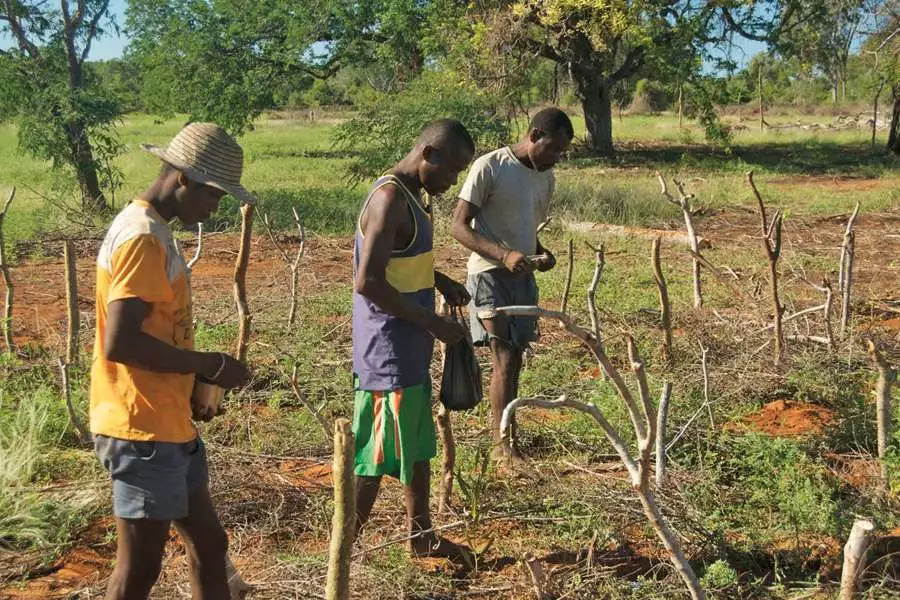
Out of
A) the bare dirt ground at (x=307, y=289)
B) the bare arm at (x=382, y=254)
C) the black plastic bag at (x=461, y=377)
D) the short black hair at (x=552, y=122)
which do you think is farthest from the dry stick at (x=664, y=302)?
the bare arm at (x=382, y=254)

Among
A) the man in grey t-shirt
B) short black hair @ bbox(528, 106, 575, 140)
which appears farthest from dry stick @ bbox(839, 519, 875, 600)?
short black hair @ bbox(528, 106, 575, 140)

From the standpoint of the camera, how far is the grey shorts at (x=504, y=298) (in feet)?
13.5

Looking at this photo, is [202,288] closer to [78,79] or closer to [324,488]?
[324,488]

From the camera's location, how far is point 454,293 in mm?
3434

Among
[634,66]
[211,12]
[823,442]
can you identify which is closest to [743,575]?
[823,442]

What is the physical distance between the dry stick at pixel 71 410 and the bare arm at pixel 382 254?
204 centimetres

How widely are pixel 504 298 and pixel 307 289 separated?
4587 millimetres

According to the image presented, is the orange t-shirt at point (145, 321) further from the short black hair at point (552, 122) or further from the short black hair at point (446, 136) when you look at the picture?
the short black hair at point (552, 122)

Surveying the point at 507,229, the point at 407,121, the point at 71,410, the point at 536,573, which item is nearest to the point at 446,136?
the point at 507,229

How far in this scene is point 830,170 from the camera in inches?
722

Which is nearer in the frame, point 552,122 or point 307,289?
point 552,122

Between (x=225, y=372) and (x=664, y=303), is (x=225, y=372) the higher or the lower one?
the higher one

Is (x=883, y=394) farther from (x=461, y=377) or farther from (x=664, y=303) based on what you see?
(x=664, y=303)

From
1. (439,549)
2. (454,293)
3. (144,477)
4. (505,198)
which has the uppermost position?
(505,198)
